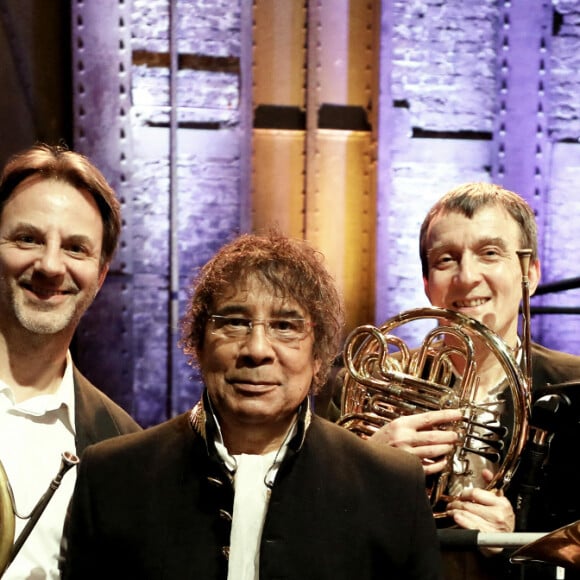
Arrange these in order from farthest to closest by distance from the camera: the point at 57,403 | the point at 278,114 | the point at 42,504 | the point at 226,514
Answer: the point at 278,114 → the point at 57,403 → the point at 42,504 → the point at 226,514

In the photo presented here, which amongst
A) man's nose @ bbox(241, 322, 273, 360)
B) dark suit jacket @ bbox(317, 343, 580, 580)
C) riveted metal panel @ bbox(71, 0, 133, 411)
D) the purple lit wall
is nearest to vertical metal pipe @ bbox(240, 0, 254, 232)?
the purple lit wall

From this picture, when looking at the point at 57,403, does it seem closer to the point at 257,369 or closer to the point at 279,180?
the point at 257,369

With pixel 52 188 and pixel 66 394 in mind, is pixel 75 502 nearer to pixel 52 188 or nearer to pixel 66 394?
pixel 66 394

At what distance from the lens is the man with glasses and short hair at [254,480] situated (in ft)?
6.75

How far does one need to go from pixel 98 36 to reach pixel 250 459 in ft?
10.3

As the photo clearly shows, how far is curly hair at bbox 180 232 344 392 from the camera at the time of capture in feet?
7.12

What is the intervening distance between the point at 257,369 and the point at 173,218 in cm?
271

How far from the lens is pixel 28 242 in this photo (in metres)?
2.62

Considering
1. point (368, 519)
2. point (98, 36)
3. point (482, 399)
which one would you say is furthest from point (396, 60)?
point (368, 519)

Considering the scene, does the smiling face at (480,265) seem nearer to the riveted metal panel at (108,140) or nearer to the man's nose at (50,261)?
the man's nose at (50,261)

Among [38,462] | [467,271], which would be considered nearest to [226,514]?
[38,462]

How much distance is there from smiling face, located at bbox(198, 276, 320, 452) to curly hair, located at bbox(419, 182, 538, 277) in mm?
867

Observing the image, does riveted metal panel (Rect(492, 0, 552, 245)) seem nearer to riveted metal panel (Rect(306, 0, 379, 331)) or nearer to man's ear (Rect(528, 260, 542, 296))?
riveted metal panel (Rect(306, 0, 379, 331))

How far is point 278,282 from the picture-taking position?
2160 millimetres
